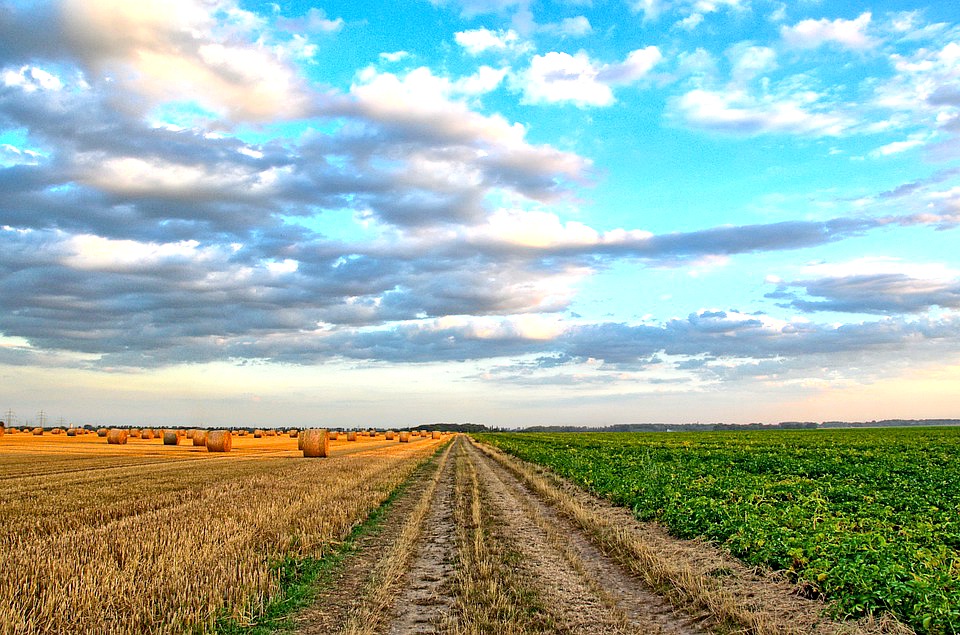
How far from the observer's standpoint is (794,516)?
45.1ft

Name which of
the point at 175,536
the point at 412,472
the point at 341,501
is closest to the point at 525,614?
the point at 175,536

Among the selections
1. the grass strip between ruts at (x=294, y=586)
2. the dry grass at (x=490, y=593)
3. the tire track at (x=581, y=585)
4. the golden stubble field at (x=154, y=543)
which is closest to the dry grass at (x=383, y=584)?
the grass strip between ruts at (x=294, y=586)

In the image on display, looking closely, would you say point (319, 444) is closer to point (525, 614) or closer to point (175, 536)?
point (175, 536)

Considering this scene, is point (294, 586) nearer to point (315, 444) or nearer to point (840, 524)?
point (840, 524)

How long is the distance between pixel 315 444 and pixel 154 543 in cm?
3314

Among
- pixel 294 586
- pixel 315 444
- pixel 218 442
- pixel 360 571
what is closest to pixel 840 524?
pixel 360 571

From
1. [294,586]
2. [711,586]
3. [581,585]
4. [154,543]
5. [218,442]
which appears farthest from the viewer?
[218,442]

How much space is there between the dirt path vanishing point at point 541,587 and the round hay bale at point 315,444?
29.2m

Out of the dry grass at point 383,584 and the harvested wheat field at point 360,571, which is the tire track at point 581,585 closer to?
the harvested wheat field at point 360,571

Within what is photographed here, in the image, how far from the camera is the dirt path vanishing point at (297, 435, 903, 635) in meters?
8.22

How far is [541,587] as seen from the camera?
32.6ft

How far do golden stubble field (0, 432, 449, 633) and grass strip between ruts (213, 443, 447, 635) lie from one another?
188 mm

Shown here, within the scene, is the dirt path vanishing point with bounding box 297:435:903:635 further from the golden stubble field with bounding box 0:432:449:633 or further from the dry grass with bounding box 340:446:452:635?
the golden stubble field with bounding box 0:432:449:633

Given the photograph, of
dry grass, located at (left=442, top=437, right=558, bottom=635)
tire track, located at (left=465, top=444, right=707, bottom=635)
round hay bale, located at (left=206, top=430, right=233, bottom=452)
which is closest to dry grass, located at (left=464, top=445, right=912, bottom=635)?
tire track, located at (left=465, top=444, right=707, bottom=635)
